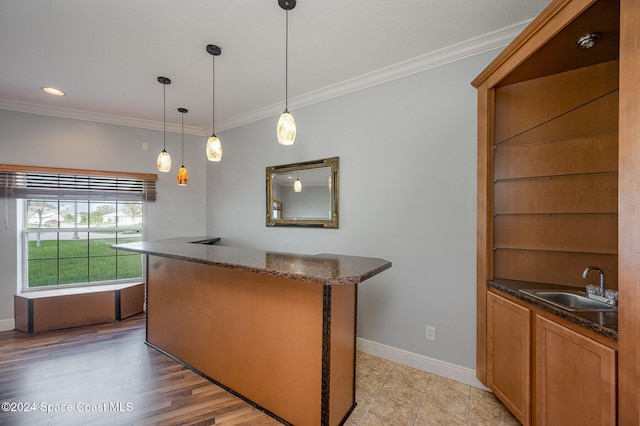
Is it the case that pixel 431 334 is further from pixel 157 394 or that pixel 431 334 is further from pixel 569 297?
pixel 157 394

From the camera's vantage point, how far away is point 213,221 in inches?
165

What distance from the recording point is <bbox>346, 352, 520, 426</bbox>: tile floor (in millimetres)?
1764

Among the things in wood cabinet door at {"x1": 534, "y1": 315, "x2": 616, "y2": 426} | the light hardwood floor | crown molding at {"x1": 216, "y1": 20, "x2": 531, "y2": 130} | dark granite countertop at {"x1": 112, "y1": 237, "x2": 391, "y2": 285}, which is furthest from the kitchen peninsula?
crown molding at {"x1": 216, "y1": 20, "x2": 531, "y2": 130}

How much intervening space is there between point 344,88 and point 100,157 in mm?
3444

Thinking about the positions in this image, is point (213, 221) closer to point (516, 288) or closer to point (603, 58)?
point (516, 288)

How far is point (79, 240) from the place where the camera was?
11.8ft

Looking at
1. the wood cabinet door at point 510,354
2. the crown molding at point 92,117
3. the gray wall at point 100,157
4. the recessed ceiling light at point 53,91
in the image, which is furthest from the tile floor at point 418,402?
the recessed ceiling light at point 53,91

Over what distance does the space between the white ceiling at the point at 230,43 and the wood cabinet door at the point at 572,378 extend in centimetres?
205

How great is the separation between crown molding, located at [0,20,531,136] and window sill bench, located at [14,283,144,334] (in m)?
2.28

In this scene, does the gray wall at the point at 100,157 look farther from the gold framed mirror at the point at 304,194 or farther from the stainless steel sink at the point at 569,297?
the stainless steel sink at the point at 569,297

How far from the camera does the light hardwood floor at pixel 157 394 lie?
177 centimetres

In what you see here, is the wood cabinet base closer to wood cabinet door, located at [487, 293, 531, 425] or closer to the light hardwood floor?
the light hardwood floor

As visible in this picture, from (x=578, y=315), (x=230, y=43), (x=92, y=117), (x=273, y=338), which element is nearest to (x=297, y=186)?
(x=230, y=43)

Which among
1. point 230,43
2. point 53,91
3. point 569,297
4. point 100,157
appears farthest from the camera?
point 100,157
